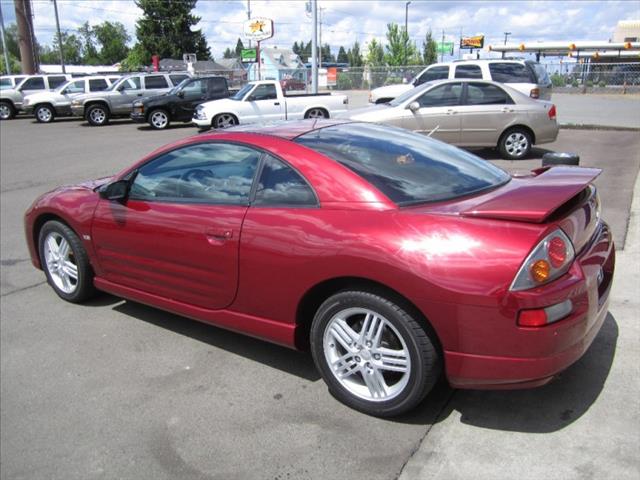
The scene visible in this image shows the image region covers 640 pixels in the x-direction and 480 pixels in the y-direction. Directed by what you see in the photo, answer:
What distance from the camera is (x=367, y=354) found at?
2.89 meters

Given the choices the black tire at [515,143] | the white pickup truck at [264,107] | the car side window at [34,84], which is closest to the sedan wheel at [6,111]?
the car side window at [34,84]

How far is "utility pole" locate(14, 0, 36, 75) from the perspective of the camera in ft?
117

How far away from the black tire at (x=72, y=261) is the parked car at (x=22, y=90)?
79.8 ft

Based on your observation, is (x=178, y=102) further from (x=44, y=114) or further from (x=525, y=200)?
(x=525, y=200)

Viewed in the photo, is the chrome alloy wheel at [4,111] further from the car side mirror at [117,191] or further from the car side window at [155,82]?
the car side mirror at [117,191]

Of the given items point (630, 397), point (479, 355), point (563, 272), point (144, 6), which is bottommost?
point (630, 397)

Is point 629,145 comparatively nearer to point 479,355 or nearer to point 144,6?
point 479,355

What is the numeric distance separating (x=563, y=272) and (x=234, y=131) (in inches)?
88.3

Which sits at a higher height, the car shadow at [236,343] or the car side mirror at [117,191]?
the car side mirror at [117,191]

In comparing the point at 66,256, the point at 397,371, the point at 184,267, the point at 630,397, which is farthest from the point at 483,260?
the point at 66,256

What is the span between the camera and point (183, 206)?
3594 millimetres

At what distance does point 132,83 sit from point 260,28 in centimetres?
1040

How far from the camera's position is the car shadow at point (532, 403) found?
282 cm

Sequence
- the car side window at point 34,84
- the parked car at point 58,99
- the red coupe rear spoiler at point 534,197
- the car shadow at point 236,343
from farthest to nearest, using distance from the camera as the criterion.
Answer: the car side window at point 34,84
the parked car at point 58,99
the car shadow at point 236,343
the red coupe rear spoiler at point 534,197
